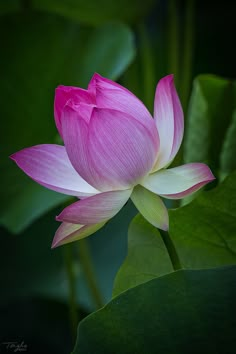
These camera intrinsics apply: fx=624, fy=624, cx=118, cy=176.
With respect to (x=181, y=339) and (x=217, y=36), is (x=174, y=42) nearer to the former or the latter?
(x=217, y=36)

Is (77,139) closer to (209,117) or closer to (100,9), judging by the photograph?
(209,117)

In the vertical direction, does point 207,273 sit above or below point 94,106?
below

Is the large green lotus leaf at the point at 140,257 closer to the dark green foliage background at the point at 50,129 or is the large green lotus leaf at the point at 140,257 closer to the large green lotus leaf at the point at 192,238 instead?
the large green lotus leaf at the point at 192,238

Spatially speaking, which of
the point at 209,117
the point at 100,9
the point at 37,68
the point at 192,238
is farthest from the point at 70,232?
the point at 100,9

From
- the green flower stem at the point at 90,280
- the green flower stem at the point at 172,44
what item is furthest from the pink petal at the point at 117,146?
the green flower stem at the point at 172,44

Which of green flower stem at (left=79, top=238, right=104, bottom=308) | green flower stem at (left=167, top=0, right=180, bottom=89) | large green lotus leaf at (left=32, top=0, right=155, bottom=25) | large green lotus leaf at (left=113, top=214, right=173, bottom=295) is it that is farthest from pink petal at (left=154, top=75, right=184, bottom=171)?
large green lotus leaf at (left=32, top=0, right=155, bottom=25)

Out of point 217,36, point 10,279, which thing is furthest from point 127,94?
point 217,36
